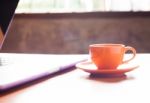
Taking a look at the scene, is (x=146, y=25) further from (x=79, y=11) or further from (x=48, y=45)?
(x=48, y=45)

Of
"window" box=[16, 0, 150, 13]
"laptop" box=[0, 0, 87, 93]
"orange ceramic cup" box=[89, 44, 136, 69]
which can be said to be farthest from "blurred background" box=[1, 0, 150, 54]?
"orange ceramic cup" box=[89, 44, 136, 69]

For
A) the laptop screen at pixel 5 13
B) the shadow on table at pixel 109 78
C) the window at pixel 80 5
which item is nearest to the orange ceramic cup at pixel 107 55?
the shadow on table at pixel 109 78

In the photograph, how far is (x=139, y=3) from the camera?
6.99ft

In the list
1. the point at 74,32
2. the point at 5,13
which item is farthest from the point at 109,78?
the point at 74,32

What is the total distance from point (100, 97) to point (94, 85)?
103 mm

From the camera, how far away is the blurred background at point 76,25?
219 centimetres

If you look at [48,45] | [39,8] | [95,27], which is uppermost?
[39,8]

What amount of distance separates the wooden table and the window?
152 centimetres

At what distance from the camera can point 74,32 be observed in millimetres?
2281

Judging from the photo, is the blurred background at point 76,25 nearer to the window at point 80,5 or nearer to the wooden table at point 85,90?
the window at point 80,5

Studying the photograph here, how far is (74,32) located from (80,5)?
213mm

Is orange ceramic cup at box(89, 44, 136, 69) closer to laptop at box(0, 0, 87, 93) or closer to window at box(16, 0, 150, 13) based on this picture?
laptop at box(0, 0, 87, 93)

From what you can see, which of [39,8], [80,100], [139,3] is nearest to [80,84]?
[80,100]

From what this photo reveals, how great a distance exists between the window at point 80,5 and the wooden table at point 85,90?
1518 millimetres
